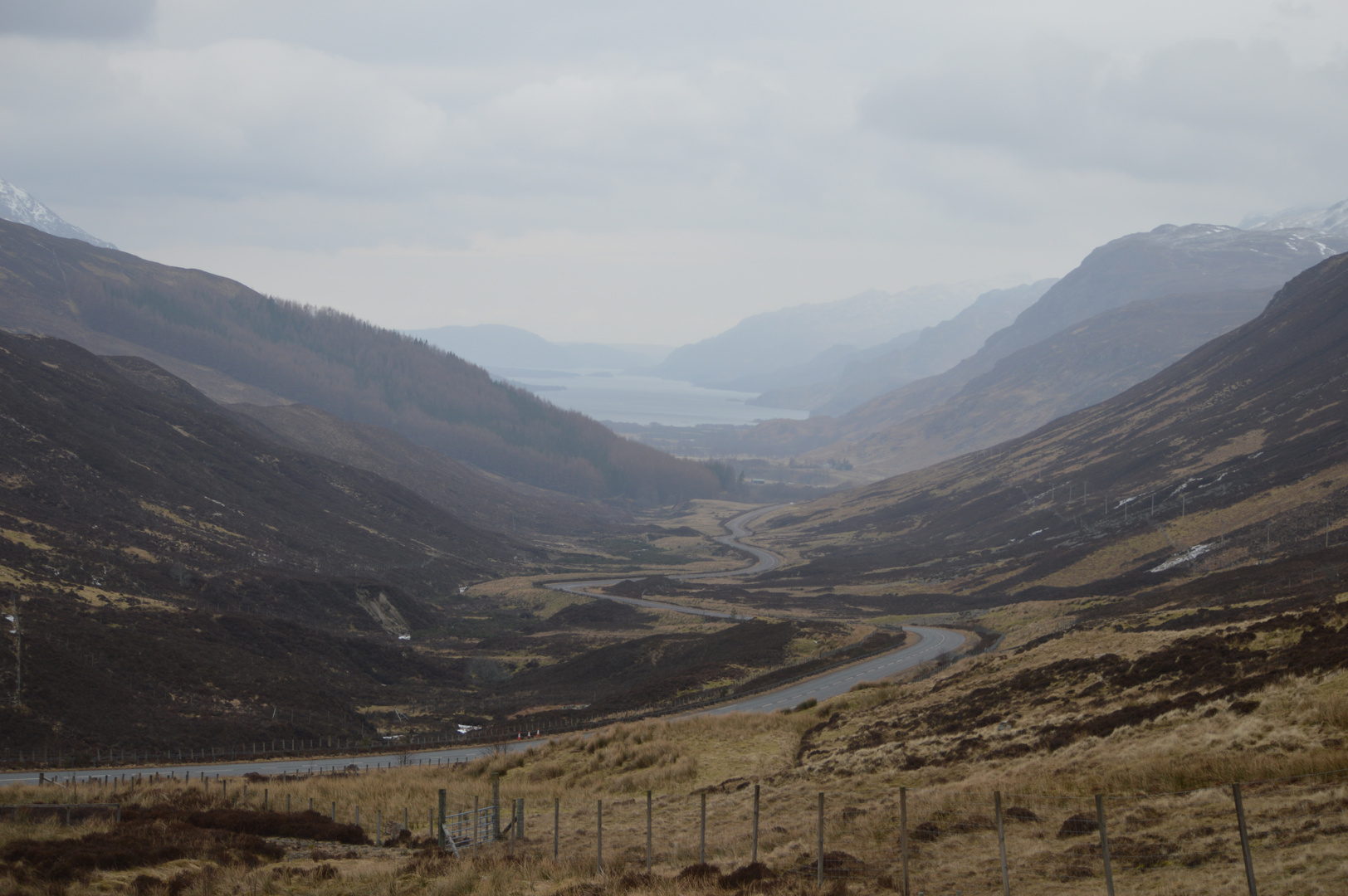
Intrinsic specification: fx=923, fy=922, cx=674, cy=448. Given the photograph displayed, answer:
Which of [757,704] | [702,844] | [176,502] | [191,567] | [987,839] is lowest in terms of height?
[757,704]

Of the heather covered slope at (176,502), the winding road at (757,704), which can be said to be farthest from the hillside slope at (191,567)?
the winding road at (757,704)

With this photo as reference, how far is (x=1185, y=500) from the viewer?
432 feet

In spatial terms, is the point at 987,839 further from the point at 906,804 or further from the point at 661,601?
the point at 661,601

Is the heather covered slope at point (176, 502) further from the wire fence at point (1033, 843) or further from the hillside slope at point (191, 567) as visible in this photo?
the wire fence at point (1033, 843)

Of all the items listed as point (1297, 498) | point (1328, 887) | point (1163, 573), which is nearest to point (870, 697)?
point (1328, 887)

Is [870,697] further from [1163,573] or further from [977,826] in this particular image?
[1163,573]

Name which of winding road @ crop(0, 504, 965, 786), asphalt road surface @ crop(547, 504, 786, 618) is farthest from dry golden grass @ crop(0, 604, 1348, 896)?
asphalt road surface @ crop(547, 504, 786, 618)

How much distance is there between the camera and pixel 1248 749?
68.7 ft

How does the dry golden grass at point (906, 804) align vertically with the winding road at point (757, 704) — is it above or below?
above

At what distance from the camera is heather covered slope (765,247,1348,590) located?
10381 centimetres

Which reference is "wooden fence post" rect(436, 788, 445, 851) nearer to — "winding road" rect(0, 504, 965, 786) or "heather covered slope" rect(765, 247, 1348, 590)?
"winding road" rect(0, 504, 965, 786)

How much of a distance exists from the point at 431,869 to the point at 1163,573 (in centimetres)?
9754

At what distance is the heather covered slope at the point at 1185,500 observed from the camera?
341 ft

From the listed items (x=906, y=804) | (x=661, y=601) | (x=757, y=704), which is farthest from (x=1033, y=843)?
(x=661, y=601)
